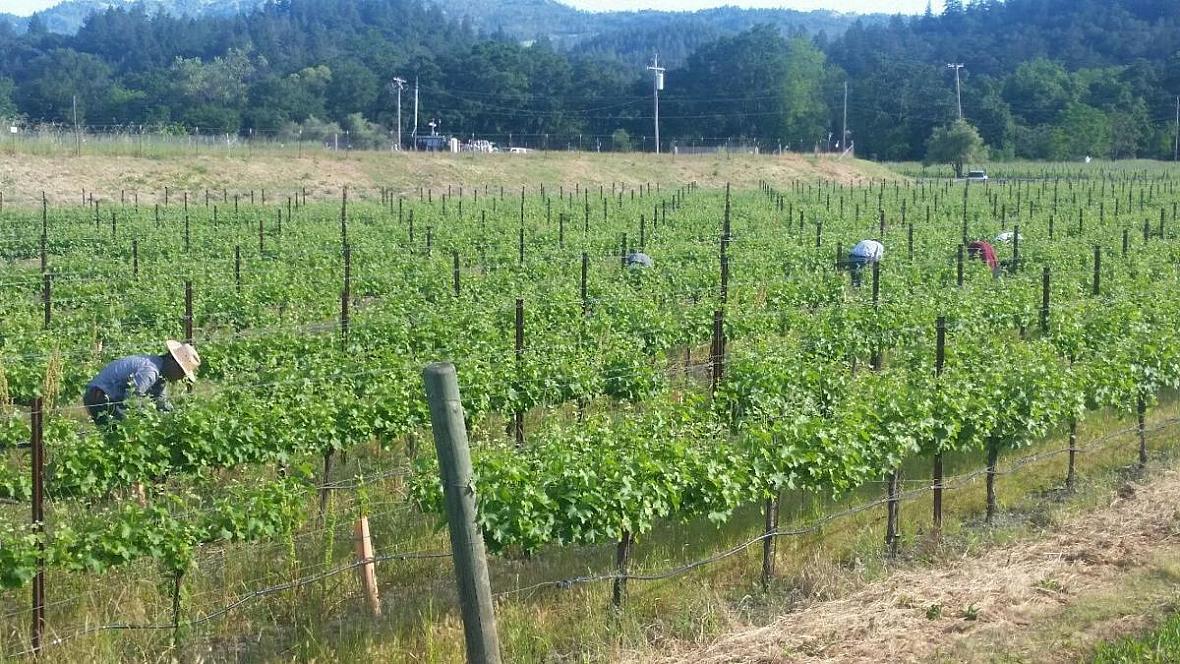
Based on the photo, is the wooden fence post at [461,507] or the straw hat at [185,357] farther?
the straw hat at [185,357]

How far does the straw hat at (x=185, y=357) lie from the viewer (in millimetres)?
10156

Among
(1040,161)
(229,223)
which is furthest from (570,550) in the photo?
(1040,161)

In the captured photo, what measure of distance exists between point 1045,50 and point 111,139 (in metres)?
132

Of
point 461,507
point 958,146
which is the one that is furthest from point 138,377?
point 958,146

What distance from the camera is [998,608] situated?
24.2 ft

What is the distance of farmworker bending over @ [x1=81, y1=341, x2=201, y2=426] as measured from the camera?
9.99m

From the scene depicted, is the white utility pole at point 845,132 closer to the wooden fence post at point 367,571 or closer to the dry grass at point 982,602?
the dry grass at point 982,602

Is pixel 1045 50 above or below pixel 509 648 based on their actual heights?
above

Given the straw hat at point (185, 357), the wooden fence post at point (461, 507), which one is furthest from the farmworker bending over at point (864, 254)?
the wooden fence post at point (461, 507)

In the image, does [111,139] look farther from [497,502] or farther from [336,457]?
[497,502]

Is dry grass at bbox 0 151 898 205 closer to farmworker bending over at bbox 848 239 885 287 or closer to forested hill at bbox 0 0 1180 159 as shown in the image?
forested hill at bbox 0 0 1180 159

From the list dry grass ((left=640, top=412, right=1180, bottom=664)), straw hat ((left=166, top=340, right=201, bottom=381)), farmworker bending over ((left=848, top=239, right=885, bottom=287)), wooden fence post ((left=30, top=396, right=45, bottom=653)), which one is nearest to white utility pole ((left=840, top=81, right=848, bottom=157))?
farmworker bending over ((left=848, top=239, right=885, bottom=287))

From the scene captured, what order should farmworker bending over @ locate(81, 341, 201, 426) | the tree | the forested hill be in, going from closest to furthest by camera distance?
farmworker bending over @ locate(81, 341, 201, 426)
the tree
the forested hill

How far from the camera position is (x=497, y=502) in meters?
7.09
